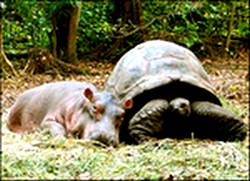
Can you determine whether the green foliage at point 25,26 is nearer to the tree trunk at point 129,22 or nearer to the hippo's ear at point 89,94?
the tree trunk at point 129,22

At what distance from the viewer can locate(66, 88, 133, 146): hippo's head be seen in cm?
353

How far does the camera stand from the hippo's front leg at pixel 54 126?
3.77 metres

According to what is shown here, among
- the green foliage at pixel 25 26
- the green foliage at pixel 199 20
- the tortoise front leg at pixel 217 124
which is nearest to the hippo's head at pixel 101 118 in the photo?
the tortoise front leg at pixel 217 124

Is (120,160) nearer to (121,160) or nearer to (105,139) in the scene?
(121,160)

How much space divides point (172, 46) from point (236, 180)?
2.06m

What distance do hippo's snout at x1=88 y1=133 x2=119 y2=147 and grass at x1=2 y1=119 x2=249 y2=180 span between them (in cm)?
6

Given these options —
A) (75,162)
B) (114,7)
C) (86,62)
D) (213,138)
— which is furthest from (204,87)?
(114,7)

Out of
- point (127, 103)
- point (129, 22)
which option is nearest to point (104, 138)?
point (127, 103)

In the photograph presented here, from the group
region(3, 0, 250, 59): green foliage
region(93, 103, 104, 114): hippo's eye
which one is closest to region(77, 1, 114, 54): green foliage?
region(3, 0, 250, 59): green foliage

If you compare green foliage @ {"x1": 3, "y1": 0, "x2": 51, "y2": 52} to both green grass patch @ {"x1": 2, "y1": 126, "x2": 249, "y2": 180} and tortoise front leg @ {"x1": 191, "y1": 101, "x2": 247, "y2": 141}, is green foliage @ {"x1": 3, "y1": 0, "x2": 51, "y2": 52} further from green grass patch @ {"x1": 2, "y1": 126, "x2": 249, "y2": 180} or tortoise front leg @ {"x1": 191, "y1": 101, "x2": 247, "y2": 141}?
green grass patch @ {"x1": 2, "y1": 126, "x2": 249, "y2": 180}

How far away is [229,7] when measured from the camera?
9.55 metres

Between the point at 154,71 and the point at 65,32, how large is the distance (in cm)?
427

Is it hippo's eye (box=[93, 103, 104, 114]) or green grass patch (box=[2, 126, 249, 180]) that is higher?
hippo's eye (box=[93, 103, 104, 114])

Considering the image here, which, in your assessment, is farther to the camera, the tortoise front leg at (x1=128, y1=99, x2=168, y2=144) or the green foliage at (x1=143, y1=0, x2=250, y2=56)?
the green foliage at (x1=143, y1=0, x2=250, y2=56)
